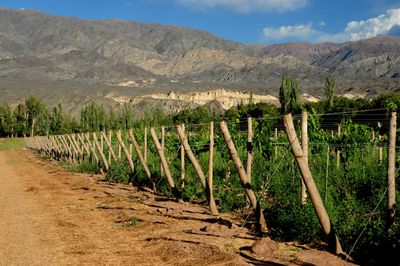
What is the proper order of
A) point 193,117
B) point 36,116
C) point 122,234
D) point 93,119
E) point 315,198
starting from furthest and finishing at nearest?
point 36,116
point 93,119
point 193,117
point 122,234
point 315,198

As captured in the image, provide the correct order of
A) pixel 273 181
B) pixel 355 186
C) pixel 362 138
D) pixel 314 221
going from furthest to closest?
1. pixel 362 138
2. pixel 273 181
3. pixel 355 186
4. pixel 314 221

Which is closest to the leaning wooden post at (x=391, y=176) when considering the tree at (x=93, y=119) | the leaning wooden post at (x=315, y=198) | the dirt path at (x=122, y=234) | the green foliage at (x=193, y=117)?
the leaning wooden post at (x=315, y=198)

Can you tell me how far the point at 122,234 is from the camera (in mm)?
9812

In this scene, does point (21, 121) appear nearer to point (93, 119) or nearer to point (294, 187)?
point (93, 119)

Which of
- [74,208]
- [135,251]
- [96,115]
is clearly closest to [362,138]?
[74,208]

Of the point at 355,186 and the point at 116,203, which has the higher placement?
the point at 355,186

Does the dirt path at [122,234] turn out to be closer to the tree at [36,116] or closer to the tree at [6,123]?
the tree at [36,116]

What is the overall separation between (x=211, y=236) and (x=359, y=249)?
259cm

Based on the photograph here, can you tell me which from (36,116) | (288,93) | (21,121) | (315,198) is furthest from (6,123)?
(315,198)

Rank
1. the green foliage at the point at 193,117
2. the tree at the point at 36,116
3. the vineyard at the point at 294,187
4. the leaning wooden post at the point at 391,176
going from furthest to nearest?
the tree at the point at 36,116 < the green foliage at the point at 193,117 < the vineyard at the point at 294,187 < the leaning wooden post at the point at 391,176

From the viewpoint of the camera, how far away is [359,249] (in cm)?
733

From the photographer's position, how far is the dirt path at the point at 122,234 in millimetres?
7789

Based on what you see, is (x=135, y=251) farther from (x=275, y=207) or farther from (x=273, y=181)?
(x=273, y=181)

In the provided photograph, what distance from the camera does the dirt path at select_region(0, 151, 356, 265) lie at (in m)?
7.79
